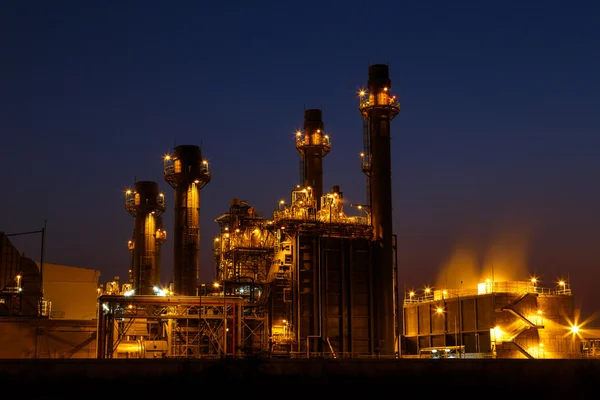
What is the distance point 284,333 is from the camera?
8000 cm

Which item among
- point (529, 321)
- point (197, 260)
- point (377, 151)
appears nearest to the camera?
point (529, 321)

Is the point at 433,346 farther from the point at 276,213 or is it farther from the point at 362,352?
the point at 276,213

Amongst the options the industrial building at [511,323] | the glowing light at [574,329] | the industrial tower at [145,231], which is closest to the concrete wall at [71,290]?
the industrial tower at [145,231]

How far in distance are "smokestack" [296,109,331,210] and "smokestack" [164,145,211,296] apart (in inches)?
415

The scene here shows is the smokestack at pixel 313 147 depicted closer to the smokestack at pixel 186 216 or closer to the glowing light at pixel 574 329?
the smokestack at pixel 186 216

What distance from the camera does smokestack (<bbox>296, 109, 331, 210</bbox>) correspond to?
96.3 m

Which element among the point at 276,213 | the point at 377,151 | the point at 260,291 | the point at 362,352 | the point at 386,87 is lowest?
the point at 362,352

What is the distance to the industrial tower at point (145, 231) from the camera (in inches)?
4254

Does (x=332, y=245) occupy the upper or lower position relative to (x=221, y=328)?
upper

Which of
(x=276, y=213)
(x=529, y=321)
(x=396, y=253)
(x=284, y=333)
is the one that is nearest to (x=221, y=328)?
(x=284, y=333)

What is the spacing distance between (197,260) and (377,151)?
21.1m

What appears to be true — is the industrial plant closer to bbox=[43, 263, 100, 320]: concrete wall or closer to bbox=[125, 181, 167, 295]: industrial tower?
bbox=[125, 181, 167, 295]: industrial tower

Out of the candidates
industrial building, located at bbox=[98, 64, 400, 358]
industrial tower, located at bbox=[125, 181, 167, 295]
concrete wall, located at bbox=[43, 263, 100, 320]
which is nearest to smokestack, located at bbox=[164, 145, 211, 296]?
industrial building, located at bbox=[98, 64, 400, 358]

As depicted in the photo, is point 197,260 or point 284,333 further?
point 197,260
